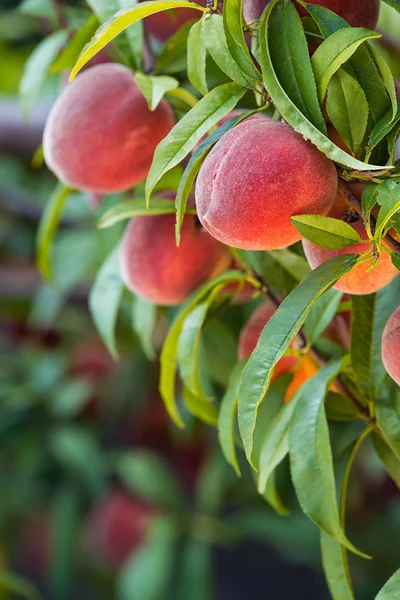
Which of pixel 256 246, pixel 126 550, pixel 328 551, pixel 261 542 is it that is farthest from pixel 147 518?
pixel 256 246

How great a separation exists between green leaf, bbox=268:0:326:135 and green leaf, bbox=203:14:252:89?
21mm

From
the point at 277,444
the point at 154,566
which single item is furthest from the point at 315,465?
the point at 154,566

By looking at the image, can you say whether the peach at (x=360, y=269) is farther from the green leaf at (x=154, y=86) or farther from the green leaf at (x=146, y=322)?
the green leaf at (x=146, y=322)

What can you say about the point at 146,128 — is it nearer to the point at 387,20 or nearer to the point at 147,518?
the point at 387,20

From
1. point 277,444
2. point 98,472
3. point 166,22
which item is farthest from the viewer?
point 98,472

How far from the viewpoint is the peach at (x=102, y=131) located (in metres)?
0.51

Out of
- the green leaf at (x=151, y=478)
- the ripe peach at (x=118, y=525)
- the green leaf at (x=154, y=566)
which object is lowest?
the ripe peach at (x=118, y=525)

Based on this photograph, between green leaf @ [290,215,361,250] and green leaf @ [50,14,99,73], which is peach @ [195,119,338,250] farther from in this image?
green leaf @ [50,14,99,73]

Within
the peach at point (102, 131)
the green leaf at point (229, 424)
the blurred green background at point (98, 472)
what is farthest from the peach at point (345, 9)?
the blurred green background at point (98, 472)

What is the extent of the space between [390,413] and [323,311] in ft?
0.26

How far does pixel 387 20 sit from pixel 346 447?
15.8 inches

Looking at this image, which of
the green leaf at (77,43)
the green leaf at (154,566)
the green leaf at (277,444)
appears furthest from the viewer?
→ the green leaf at (154,566)

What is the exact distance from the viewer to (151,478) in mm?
1195

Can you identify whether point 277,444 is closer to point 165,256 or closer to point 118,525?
point 165,256
